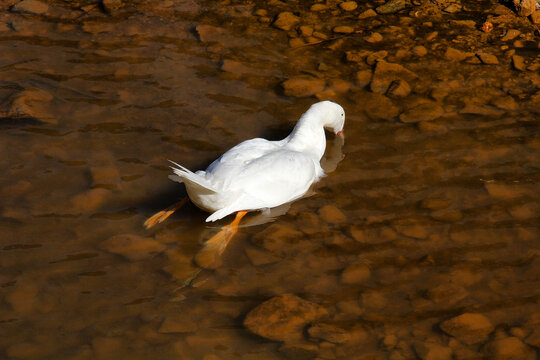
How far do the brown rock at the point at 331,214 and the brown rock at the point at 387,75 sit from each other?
6.38ft

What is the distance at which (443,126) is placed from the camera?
20.1 feet

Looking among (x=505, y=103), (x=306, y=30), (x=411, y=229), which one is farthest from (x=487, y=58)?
(x=411, y=229)

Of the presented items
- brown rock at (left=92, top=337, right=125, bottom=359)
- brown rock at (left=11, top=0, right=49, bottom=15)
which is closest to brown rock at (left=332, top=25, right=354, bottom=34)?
brown rock at (left=11, top=0, right=49, bottom=15)

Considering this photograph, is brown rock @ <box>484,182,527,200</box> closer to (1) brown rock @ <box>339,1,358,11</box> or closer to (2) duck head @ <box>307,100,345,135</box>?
(2) duck head @ <box>307,100,345,135</box>

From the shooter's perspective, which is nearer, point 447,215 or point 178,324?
point 178,324

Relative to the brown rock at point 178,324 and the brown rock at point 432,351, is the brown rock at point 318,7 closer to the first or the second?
the brown rock at point 178,324

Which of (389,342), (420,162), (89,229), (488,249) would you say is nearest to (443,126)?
(420,162)

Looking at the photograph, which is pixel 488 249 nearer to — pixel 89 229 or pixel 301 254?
pixel 301 254

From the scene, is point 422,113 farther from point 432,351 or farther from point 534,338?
point 432,351

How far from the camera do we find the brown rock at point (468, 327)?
4.03m

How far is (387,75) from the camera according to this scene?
269 inches

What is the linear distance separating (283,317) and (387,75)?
358cm

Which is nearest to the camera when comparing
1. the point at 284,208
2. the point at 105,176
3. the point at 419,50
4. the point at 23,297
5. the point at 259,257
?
the point at 23,297

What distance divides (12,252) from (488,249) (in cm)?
350
